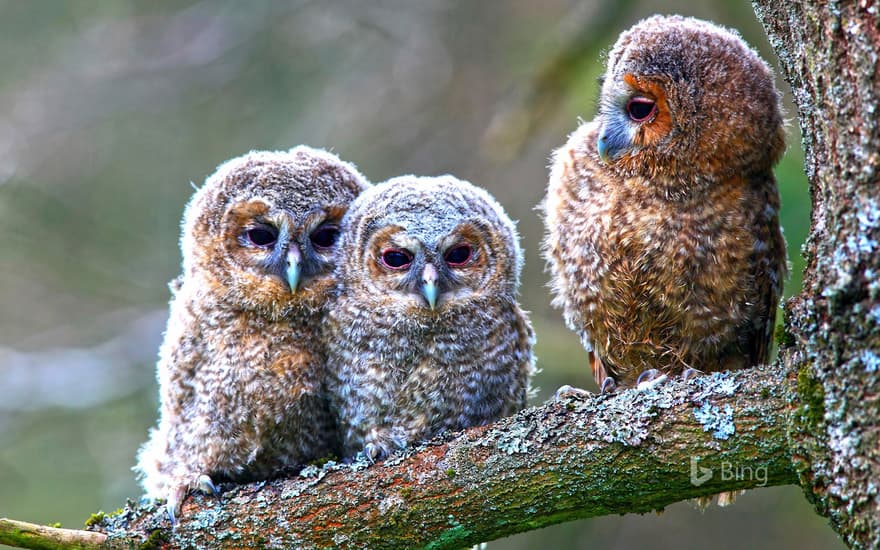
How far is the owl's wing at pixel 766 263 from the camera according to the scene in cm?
286

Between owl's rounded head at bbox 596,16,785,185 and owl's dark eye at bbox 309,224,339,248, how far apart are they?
962 millimetres

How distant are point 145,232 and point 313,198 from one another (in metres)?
3.77

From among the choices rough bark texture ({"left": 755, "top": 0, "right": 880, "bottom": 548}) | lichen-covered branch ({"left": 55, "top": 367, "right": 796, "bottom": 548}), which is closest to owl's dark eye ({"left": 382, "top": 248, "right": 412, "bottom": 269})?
lichen-covered branch ({"left": 55, "top": 367, "right": 796, "bottom": 548})

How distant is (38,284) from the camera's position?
661 centimetres

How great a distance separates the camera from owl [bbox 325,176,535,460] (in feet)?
9.91

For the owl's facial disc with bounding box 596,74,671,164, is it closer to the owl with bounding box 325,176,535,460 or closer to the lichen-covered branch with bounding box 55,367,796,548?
the owl with bounding box 325,176,535,460

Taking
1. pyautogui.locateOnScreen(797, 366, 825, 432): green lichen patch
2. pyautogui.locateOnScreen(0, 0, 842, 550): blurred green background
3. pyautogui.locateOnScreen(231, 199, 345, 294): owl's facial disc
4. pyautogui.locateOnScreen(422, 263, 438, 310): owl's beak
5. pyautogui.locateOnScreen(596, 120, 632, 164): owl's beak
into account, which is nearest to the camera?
pyautogui.locateOnScreen(797, 366, 825, 432): green lichen patch

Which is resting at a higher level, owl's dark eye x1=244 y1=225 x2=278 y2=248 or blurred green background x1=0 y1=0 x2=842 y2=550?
blurred green background x1=0 y1=0 x2=842 y2=550

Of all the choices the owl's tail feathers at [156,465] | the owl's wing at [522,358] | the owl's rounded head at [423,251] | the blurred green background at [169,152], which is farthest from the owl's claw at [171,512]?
the blurred green background at [169,152]

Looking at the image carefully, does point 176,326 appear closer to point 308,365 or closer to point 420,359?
point 308,365

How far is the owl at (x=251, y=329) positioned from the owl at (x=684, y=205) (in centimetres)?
90

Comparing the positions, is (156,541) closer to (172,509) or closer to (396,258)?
(172,509)

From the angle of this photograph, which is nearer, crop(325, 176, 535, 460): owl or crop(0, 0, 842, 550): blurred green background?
crop(325, 176, 535, 460): owl

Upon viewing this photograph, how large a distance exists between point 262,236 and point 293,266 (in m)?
0.22
